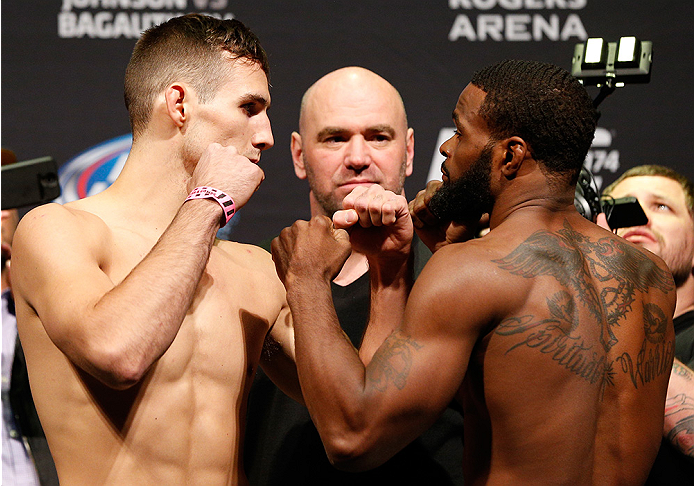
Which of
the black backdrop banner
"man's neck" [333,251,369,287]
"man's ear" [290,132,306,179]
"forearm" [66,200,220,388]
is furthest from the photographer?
the black backdrop banner

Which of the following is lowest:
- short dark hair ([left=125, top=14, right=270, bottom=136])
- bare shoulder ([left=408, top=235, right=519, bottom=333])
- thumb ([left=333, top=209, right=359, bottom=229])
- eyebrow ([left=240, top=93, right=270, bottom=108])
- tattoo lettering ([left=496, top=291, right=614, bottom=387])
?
tattoo lettering ([left=496, top=291, right=614, bottom=387])

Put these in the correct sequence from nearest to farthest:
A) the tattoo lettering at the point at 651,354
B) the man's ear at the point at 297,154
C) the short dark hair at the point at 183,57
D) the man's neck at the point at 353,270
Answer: the tattoo lettering at the point at 651,354, the short dark hair at the point at 183,57, the man's neck at the point at 353,270, the man's ear at the point at 297,154

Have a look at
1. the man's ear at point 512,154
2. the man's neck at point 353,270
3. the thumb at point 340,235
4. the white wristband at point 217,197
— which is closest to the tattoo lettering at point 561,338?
the man's ear at point 512,154

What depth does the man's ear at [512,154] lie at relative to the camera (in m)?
1.46

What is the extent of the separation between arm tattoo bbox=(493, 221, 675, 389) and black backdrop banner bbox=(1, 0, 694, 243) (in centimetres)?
161

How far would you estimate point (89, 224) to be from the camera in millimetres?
1499

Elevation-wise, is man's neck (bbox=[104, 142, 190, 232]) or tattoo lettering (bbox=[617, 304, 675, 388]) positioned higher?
man's neck (bbox=[104, 142, 190, 232])

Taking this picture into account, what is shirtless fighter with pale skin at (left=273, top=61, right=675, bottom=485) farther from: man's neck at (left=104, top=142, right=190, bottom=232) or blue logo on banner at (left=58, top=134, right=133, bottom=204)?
blue logo on banner at (left=58, top=134, right=133, bottom=204)

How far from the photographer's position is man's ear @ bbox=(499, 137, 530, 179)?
146cm

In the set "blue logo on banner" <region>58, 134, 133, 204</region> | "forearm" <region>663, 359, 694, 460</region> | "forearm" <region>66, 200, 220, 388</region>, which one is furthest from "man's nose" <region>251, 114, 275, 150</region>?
"blue logo on banner" <region>58, 134, 133, 204</region>

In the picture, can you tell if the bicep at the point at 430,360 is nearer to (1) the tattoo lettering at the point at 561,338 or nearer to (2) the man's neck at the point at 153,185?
(1) the tattoo lettering at the point at 561,338

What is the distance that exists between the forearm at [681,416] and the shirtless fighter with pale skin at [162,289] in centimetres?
107

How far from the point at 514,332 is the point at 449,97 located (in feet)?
6.23

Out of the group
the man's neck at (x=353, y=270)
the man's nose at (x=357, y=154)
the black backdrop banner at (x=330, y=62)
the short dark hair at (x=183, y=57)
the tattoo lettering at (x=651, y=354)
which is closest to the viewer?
the tattoo lettering at (x=651, y=354)
